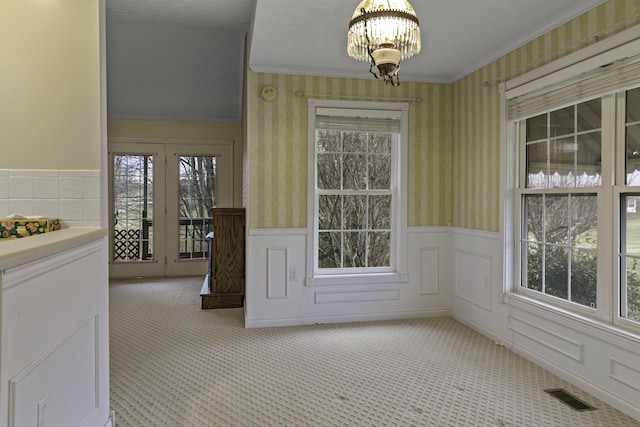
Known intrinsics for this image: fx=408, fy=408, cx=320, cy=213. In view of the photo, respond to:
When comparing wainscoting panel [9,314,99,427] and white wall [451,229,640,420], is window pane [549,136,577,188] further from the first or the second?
wainscoting panel [9,314,99,427]

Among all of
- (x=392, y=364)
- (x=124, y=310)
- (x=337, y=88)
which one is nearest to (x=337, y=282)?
(x=392, y=364)

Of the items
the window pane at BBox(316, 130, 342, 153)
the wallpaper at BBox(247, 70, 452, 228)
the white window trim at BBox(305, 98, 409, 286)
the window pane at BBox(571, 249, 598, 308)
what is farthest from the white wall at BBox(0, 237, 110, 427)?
the window pane at BBox(571, 249, 598, 308)

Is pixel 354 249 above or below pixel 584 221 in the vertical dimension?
below

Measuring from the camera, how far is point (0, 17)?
1909mm

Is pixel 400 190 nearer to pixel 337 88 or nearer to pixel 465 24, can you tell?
pixel 337 88

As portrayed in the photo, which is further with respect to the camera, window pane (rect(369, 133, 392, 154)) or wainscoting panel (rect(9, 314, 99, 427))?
window pane (rect(369, 133, 392, 154))

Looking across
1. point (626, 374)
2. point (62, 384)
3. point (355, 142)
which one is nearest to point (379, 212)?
point (355, 142)

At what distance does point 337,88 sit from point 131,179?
12.8ft

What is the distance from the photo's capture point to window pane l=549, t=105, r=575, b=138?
2.81 metres

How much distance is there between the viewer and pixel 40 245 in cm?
131

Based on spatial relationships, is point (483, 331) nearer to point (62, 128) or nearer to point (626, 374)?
point (626, 374)

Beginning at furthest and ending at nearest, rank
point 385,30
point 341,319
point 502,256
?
point 341,319
point 502,256
point 385,30

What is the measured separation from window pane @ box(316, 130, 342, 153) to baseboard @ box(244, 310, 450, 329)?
5.44ft

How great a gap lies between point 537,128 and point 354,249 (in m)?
1.96
